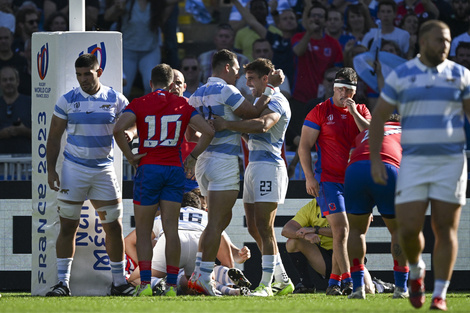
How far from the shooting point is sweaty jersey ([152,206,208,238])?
9156 mm

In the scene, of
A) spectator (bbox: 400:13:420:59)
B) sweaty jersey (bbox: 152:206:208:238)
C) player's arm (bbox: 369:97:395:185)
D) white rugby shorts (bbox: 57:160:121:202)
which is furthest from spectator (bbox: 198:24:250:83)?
player's arm (bbox: 369:97:395:185)

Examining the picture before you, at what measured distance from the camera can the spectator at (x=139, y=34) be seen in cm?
1338

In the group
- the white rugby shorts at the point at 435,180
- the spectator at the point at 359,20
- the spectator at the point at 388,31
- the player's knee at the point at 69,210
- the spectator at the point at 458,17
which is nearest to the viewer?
the white rugby shorts at the point at 435,180

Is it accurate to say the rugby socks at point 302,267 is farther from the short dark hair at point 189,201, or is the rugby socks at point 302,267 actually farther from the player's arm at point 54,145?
the player's arm at point 54,145

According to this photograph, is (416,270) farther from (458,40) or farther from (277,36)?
(458,40)

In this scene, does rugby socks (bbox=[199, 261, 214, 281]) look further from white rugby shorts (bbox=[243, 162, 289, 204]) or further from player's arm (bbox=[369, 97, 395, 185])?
player's arm (bbox=[369, 97, 395, 185])

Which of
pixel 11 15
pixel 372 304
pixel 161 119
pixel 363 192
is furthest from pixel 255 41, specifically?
pixel 372 304

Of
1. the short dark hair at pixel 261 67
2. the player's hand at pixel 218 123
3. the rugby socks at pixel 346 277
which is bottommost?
the rugby socks at pixel 346 277

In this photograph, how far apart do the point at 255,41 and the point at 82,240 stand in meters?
5.44

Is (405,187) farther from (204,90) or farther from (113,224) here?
(113,224)

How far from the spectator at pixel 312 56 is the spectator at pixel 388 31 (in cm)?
58

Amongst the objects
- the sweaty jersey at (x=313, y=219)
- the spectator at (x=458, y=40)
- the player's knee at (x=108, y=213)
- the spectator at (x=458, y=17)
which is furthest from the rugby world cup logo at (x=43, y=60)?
the spectator at (x=458, y=17)

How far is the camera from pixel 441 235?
6.08 meters

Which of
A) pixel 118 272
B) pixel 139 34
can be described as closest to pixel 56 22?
pixel 139 34
